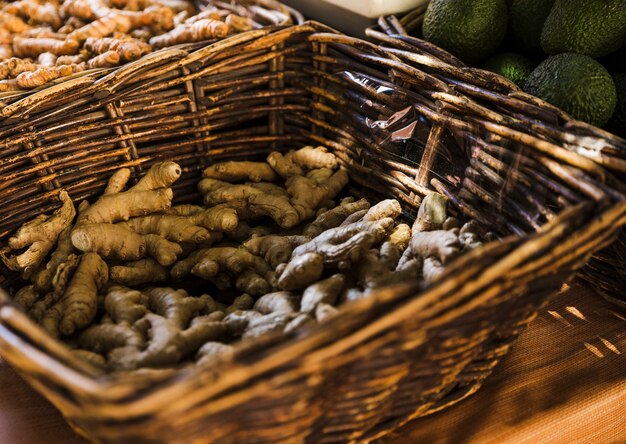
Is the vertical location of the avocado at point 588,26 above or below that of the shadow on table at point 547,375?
above

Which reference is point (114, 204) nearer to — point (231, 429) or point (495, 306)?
point (231, 429)

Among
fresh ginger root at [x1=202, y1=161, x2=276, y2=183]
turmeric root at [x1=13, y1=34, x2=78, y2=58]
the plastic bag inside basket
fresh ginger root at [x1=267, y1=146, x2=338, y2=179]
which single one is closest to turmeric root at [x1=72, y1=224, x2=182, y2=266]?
fresh ginger root at [x1=202, y1=161, x2=276, y2=183]

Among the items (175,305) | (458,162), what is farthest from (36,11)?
(458,162)

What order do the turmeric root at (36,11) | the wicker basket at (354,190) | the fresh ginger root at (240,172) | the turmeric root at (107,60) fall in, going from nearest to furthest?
1. the wicker basket at (354,190)
2. the turmeric root at (107,60)
3. the fresh ginger root at (240,172)
4. the turmeric root at (36,11)

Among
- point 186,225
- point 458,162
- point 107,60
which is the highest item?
point 107,60

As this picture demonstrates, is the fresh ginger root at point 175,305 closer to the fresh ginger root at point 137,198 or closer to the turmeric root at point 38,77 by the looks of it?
the fresh ginger root at point 137,198

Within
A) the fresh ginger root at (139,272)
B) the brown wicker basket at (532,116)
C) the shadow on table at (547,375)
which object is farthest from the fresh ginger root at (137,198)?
the shadow on table at (547,375)

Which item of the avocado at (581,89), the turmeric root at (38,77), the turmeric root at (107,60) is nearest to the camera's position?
the avocado at (581,89)

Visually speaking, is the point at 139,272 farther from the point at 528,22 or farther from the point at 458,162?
the point at 528,22
